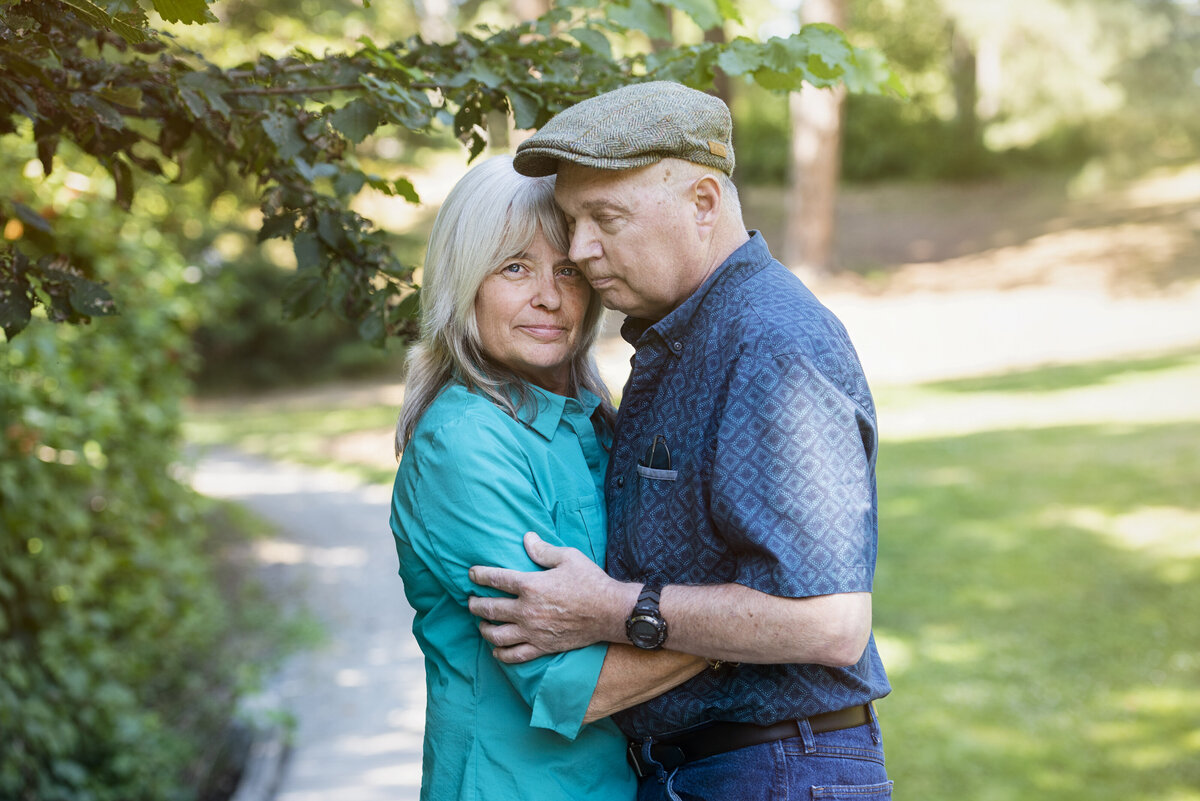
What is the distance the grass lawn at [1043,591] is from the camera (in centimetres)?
536

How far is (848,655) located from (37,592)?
3.98m

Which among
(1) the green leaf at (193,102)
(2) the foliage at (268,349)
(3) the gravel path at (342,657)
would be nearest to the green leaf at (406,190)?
(1) the green leaf at (193,102)

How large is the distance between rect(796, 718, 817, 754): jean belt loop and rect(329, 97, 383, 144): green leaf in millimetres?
1519

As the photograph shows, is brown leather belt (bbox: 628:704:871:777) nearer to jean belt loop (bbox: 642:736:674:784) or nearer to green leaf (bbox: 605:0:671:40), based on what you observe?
jean belt loop (bbox: 642:736:674:784)

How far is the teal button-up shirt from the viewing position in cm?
195

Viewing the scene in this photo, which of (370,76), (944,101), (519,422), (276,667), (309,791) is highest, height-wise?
(944,101)

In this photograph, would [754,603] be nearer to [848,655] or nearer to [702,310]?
[848,655]

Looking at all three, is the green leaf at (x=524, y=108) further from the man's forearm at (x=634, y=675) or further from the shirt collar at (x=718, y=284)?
the man's forearm at (x=634, y=675)

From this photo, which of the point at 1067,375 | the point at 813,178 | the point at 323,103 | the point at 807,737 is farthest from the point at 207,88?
the point at 813,178

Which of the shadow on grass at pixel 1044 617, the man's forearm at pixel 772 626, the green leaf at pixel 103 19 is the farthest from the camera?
the shadow on grass at pixel 1044 617

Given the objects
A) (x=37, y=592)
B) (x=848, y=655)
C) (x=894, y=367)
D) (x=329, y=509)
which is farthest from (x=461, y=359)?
(x=894, y=367)

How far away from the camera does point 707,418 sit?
1.93m

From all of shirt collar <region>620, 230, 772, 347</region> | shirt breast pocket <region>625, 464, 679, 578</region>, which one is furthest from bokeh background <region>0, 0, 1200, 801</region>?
shirt breast pocket <region>625, 464, 679, 578</region>

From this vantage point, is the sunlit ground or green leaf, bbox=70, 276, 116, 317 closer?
green leaf, bbox=70, 276, 116, 317
